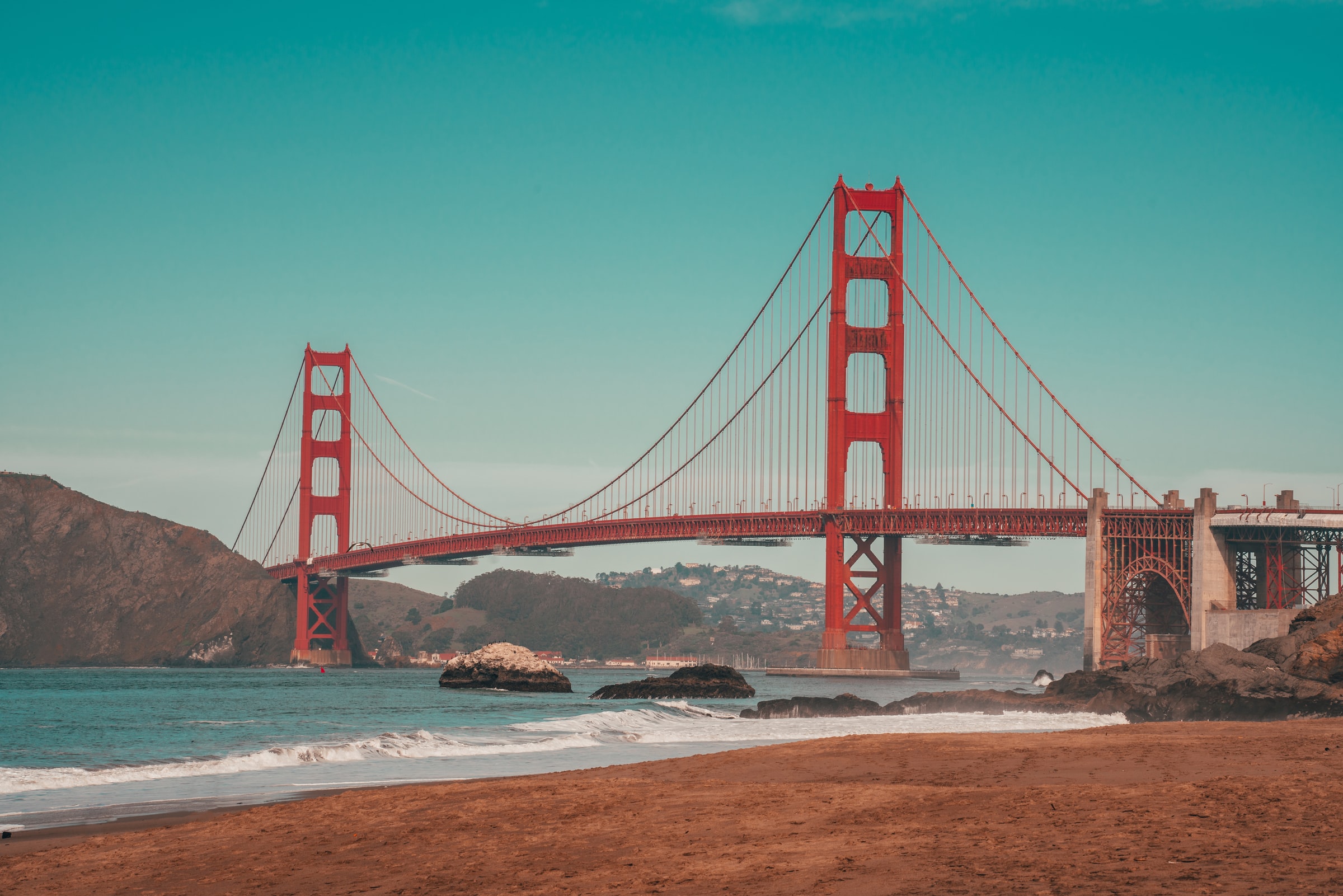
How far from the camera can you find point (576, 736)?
98.3 feet

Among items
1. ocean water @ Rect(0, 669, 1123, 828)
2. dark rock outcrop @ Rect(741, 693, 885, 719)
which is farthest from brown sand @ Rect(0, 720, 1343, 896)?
dark rock outcrop @ Rect(741, 693, 885, 719)

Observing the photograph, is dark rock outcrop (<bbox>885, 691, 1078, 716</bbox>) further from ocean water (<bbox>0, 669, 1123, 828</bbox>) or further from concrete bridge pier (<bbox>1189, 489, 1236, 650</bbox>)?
concrete bridge pier (<bbox>1189, 489, 1236, 650</bbox>)

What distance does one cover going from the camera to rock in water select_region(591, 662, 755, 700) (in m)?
54.7

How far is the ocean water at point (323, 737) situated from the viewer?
20.0m

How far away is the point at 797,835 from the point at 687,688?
4457cm

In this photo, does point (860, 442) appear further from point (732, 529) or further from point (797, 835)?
point (797, 835)

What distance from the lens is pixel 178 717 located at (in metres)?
40.8

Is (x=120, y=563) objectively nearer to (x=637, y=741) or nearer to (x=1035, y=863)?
(x=637, y=741)

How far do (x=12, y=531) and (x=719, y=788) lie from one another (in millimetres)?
124782

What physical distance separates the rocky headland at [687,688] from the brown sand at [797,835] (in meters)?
36.3

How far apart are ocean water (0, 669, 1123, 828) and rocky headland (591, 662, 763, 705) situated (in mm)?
1464

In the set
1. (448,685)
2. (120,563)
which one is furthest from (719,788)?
(120,563)

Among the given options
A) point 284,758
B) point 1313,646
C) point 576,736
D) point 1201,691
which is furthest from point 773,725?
point 1313,646

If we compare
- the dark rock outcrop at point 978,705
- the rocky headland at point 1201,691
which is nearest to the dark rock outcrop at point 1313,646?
the rocky headland at point 1201,691
